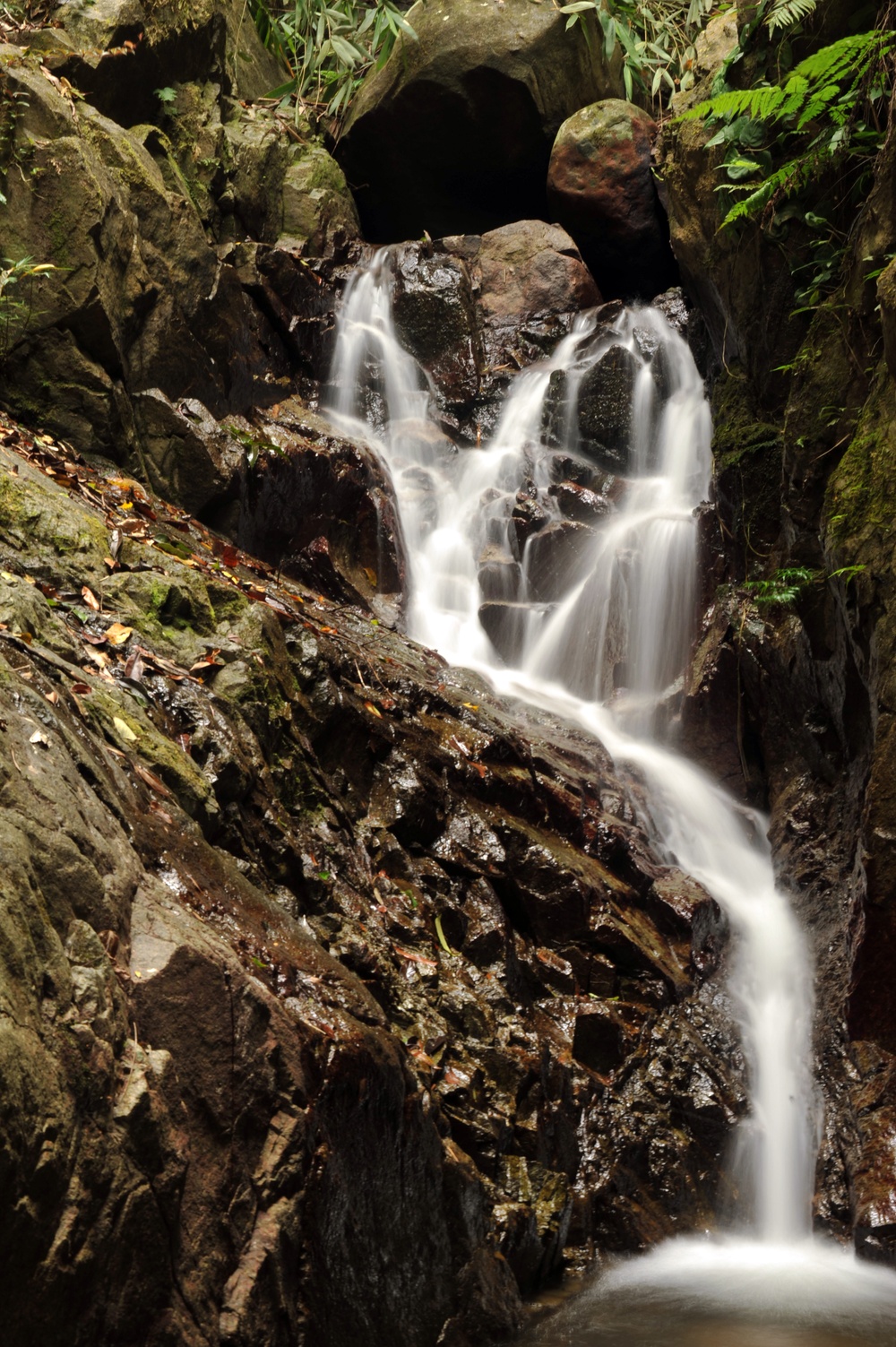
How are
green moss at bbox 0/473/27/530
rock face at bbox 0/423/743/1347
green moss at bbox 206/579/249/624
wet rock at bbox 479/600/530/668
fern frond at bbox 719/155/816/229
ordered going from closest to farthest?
rock face at bbox 0/423/743/1347, green moss at bbox 0/473/27/530, green moss at bbox 206/579/249/624, fern frond at bbox 719/155/816/229, wet rock at bbox 479/600/530/668

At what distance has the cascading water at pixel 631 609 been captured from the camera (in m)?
5.69

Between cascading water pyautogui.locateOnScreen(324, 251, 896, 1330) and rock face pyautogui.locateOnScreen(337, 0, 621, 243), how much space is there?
2.12 meters

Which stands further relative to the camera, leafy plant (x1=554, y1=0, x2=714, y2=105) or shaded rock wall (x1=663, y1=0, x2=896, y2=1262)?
leafy plant (x1=554, y1=0, x2=714, y2=105)

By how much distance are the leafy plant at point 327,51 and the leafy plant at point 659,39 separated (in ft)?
9.12

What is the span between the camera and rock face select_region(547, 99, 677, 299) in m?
14.0

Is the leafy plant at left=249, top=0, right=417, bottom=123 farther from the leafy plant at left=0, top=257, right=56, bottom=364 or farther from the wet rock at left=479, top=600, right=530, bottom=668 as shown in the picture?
the wet rock at left=479, top=600, right=530, bottom=668

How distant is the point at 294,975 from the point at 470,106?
13681 mm

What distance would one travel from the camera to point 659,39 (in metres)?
14.8

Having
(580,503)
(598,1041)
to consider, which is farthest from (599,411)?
(598,1041)

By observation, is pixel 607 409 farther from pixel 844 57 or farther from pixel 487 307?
pixel 844 57

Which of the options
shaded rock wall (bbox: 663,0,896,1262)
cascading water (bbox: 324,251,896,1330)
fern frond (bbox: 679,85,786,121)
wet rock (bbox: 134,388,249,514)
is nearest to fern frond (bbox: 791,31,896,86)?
fern frond (bbox: 679,85,786,121)

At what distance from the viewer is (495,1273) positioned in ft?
13.6

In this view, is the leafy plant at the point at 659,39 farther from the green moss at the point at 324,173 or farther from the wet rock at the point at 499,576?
the wet rock at the point at 499,576

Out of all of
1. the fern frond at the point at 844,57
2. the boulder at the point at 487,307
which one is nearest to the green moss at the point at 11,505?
the fern frond at the point at 844,57
